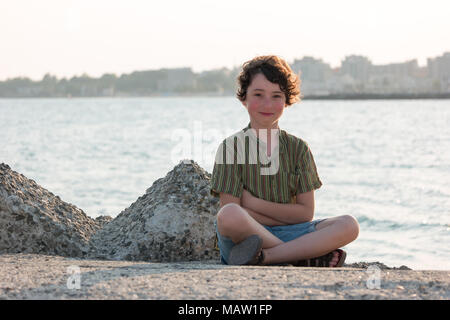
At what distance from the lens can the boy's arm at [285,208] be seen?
359 centimetres

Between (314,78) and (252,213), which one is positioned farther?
(314,78)

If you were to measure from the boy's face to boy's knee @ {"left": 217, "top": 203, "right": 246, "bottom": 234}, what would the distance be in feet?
1.79

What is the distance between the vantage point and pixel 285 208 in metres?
3.60

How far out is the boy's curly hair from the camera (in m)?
3.64

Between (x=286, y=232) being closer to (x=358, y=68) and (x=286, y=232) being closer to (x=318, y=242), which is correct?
(x=318, y=242)

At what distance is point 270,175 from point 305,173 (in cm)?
21

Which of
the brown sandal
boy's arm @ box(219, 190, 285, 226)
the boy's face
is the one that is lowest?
the brown sandal

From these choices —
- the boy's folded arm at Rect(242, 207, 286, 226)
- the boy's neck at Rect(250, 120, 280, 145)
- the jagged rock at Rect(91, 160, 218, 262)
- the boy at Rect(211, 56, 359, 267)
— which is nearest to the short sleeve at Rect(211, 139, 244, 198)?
the boy at Rect(211, 56, 359, 267)

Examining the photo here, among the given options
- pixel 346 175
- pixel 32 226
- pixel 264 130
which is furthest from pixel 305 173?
pixel 346 175

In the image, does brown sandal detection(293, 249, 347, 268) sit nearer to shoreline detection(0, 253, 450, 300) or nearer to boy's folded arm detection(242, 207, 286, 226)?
boy's folded arm detection(242, 207, 286, 226)

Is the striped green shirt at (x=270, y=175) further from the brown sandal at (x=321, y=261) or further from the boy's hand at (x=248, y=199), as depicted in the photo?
the brown sandal at (x=321, y=261)
